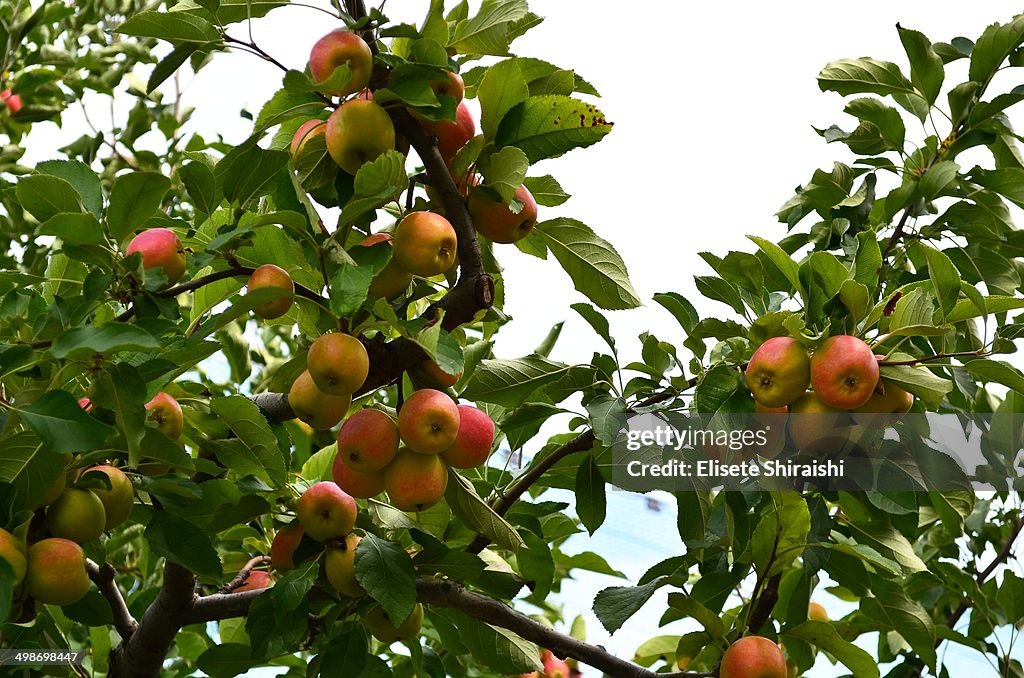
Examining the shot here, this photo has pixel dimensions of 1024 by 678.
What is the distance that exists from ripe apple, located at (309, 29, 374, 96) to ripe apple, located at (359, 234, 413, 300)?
0.51 feet

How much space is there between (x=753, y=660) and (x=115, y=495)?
71 cm

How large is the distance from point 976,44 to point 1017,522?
0.89 metres

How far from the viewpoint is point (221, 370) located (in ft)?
9.95

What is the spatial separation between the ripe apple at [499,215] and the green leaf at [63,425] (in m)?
0.43

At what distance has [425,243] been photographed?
94 cm

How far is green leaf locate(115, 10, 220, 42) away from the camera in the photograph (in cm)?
99

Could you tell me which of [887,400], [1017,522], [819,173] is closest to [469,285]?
[887,400]

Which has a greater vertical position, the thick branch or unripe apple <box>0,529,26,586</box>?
unripe apple <box>0,529,26,586</box>

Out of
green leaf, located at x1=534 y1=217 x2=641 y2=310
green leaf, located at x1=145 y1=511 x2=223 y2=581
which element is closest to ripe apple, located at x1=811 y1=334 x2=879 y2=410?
green leaf, located at x1=534 y1=217 x2=641 y2=310

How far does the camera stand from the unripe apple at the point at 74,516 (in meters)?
0.96

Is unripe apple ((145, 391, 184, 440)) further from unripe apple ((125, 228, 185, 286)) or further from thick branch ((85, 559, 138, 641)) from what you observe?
thick branch ((85, 559, 138, 641))

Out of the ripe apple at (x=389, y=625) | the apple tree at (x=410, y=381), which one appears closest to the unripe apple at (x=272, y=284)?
the apple tree at (x=410, y=381)

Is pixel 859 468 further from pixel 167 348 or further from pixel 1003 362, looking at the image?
pixel 167 348

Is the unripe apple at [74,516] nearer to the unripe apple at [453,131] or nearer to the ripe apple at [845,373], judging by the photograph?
the unripe apple at [453,131]
